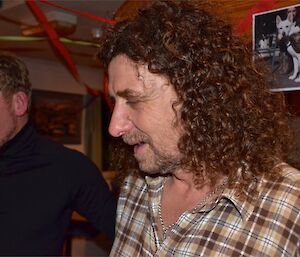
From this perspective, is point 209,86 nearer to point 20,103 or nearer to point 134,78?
point 134,78

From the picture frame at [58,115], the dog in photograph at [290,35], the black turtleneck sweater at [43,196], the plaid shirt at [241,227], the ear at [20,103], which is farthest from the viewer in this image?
the picture frame at [58,115]

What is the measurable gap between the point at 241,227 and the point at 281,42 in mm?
448

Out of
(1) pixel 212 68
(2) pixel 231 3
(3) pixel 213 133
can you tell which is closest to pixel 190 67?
(1) pixel 212 68

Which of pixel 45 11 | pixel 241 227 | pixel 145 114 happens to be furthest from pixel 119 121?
pixel 45 11

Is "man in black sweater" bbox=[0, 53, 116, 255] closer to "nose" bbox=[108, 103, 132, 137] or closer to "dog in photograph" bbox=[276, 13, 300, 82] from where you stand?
"nose" bbox=[108, 103, 132, 137]

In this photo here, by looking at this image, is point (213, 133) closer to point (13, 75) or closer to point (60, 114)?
point (13, 75)

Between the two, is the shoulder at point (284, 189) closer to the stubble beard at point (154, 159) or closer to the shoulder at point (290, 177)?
the shoulder at point (290, 177)

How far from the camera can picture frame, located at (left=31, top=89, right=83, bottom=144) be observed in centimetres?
579

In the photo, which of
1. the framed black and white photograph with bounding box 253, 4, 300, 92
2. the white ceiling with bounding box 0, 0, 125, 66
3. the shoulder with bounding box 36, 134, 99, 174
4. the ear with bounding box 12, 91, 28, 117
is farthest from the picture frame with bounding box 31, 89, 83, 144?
the framed black and white photograph with bounding box 253, 4, 300, 92

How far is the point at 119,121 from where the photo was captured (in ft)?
3.56

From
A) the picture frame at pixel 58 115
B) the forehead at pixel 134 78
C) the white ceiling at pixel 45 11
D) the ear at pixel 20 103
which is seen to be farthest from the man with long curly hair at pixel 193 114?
the picture frame at pixel 58 115

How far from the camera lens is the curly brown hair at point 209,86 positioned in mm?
1068

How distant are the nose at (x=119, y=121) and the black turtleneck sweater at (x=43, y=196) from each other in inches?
23.5

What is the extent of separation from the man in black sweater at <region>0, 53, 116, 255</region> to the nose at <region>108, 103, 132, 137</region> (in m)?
0.59
